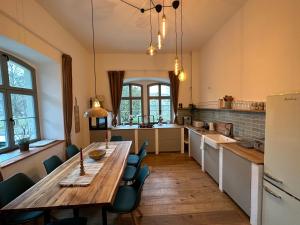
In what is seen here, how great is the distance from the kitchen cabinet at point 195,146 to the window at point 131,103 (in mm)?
2102

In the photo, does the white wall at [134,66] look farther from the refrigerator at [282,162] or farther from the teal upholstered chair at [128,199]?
the refrigerator at [282,162]

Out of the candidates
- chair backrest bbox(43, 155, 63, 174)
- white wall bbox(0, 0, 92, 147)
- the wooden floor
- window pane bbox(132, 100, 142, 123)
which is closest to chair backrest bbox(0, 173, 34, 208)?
chair backrest bbox(43, 155, 63, 174)

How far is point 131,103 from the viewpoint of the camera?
601cm

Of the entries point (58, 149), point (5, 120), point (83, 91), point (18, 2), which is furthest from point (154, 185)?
point (18, 2)

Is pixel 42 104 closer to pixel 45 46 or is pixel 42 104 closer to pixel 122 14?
pixel 45 46

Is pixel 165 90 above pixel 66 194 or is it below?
above

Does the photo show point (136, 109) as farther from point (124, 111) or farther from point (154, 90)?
point (154, 90)

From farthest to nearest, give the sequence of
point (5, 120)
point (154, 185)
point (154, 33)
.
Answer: point (154, 33) < point (154, 185) < point (5, 120)

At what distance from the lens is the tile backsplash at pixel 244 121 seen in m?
2.65

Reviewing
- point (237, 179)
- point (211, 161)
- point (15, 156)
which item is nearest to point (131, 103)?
point (211, 161)

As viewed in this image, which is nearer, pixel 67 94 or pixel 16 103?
pixel 16 103

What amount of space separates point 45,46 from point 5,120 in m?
1.37

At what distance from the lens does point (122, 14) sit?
3158 millimetres

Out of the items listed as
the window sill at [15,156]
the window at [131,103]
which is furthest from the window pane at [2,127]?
the window at [131,103]
